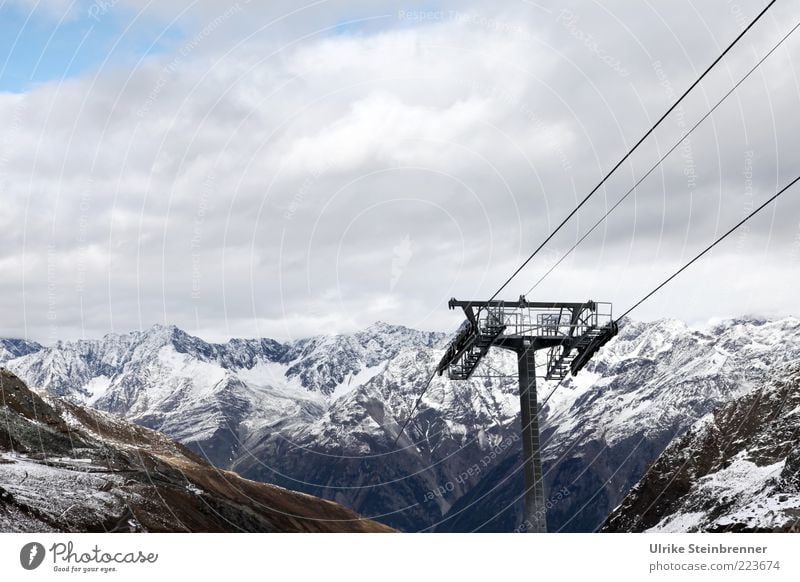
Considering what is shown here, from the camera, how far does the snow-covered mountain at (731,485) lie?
109 meters

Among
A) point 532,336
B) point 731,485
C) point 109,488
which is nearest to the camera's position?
point 532,336

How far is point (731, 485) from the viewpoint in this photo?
140750 millimetres

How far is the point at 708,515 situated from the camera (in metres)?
132

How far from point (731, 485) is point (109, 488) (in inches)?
3428

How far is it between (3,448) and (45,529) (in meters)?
40.3

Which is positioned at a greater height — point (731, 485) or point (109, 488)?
point (731, 485)

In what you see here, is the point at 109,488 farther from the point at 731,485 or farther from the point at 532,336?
the point at 731,485

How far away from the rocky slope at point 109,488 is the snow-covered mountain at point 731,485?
47.3m

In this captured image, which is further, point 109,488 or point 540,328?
point 109,488

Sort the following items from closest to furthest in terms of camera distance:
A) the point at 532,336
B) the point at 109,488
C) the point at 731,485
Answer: the point at 532,336 < the point at 109,488 < the point at 731,485

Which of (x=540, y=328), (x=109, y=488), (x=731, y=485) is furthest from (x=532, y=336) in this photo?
(x=731, y=485)

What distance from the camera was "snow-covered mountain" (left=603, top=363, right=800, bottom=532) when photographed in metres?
109

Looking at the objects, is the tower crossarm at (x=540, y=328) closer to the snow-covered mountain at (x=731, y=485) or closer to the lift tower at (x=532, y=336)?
the lift tower at (x=532, y=336)
